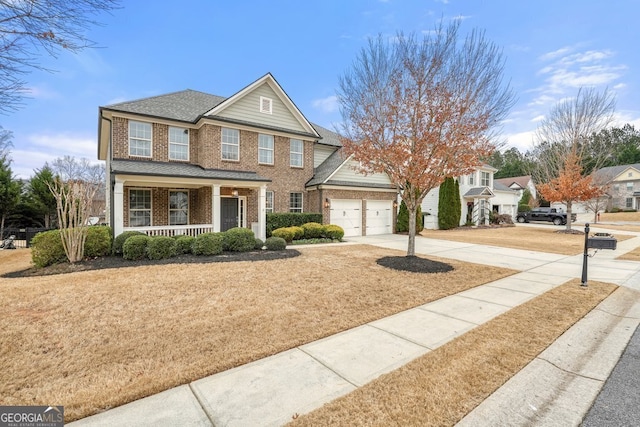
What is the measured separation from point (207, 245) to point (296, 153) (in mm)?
9065

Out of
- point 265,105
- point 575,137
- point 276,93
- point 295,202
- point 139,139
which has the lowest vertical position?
point 295,202

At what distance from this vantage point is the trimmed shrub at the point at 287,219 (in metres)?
14.7

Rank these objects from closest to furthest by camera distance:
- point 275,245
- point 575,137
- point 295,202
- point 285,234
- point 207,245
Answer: point 207,245 → point 275,245 → point 285,234 → point 295,202 → point 575,137

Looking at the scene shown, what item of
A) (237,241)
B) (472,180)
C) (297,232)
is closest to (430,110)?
(237,241)

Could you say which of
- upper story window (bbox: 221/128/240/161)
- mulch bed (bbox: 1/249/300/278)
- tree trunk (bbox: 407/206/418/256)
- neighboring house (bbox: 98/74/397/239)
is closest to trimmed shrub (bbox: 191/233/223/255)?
mulch bed (bbox: 1/249/300/278)

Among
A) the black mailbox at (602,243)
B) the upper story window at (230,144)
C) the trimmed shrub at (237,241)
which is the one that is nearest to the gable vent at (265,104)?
the upper story window at (230,144)

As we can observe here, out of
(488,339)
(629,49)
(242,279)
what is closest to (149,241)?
(242,279)

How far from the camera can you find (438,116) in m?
8.03

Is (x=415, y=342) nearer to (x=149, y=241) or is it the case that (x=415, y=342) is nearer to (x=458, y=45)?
(x=149, y=241)

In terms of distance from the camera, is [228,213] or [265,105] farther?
[265,105]

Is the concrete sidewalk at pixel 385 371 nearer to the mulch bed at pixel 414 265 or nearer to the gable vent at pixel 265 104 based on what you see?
the mulch bed at pixel 414 265

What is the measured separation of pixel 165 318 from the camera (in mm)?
4535

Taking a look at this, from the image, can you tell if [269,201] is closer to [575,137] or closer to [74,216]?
[74,216]

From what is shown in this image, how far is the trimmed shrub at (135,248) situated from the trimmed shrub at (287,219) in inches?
244
